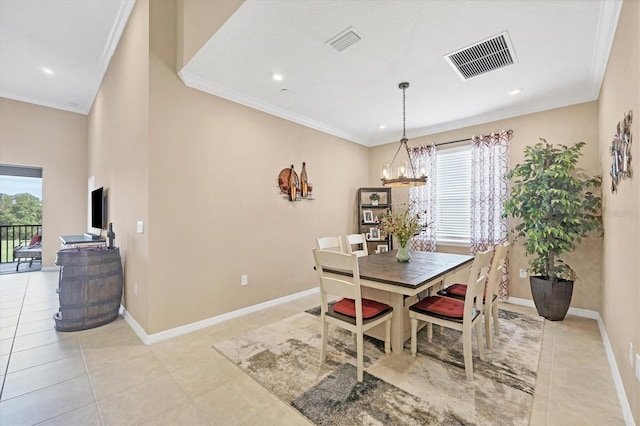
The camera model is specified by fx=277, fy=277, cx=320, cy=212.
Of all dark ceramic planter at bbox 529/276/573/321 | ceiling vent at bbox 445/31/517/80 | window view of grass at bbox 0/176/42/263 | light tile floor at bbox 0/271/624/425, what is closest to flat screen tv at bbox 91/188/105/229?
light tile floor at bbox 0/271/624/425

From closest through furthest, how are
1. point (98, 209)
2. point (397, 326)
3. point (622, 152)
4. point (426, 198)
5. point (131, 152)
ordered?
point (622, 152), point (397, 326), point (131, 152), point (98, 209), point (426, 198)

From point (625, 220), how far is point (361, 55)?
253 cm

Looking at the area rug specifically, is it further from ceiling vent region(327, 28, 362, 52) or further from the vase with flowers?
ceiling vent region(327, 28, 362, 52)

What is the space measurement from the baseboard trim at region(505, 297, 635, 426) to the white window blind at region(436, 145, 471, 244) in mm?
1128

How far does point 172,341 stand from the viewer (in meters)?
2.83

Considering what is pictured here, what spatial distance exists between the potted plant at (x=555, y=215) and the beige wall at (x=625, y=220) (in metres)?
0.45

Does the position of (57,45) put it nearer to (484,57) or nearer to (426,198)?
(484,57)

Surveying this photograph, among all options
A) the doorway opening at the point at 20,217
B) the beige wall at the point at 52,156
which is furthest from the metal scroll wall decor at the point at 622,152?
the doorway opening at the point at 20,217

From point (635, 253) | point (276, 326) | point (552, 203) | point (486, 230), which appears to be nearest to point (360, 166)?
point (486, 230)

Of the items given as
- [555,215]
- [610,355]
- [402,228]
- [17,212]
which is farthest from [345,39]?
[17,212]

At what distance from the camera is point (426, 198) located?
4930 millimetres

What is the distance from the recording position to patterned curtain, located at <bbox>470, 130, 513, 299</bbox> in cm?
411

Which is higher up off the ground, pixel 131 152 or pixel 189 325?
pixel 131 152

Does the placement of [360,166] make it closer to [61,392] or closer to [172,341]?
[172,341]
